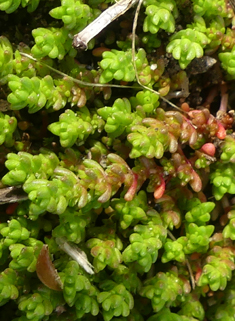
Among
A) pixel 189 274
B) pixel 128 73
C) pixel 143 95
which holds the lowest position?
pixel 189 274

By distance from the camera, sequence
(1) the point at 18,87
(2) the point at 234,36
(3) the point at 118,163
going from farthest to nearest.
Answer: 1. (2) the point at 234,36
2. (3) the point at 118,163
3. (1) the point at 18,87

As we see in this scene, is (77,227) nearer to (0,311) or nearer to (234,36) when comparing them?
(0,311)

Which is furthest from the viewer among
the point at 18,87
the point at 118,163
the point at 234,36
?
the point at 234,36

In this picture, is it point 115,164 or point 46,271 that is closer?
point 46,271

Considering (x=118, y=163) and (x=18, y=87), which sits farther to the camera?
(x=118, y=163)

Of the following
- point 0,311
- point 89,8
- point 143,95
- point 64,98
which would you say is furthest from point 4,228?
point 89,8
